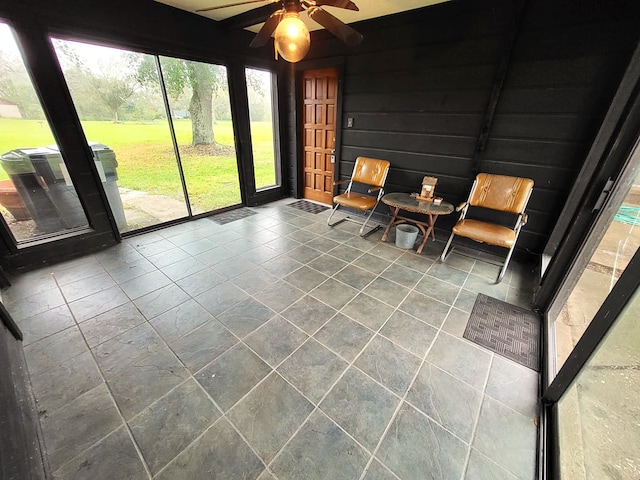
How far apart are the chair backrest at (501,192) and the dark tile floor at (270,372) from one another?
0.64 metres

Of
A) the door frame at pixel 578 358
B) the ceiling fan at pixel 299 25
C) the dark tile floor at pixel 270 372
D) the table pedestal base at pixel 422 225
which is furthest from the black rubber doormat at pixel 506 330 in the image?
the ceiling fan at pixel 299 25

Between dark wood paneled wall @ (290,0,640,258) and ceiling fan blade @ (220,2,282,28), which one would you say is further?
ceiling fan blade @ (220,2,282,28)

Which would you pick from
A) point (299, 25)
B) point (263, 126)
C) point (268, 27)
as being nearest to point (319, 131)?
point (263, 126)

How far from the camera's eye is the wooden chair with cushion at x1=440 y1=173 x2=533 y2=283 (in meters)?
2.32

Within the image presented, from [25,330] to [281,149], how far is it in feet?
12.0

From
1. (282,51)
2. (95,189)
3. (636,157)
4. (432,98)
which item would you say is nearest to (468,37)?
(432,98)

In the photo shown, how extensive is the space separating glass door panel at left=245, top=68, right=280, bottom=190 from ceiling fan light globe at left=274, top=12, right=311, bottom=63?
7.79ft

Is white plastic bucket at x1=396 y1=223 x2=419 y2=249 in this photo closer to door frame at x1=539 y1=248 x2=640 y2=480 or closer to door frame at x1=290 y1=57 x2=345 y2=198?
door frame at x1=290 y1=57 x2=345 y2=198

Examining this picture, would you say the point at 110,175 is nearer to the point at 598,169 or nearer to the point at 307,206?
the point at 307,206

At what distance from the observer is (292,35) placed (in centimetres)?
157

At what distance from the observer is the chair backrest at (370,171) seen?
330cm

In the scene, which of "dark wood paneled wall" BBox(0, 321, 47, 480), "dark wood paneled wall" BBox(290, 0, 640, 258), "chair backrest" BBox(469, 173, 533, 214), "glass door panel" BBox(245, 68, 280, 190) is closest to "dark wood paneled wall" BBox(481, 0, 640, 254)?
"dark wood paneled wall" BBox(290, 0, 640, 258)

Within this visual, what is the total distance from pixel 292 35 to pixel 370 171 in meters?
2.04

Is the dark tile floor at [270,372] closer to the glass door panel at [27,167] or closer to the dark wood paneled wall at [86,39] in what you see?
the dark wood paneled wall at [86,39]
